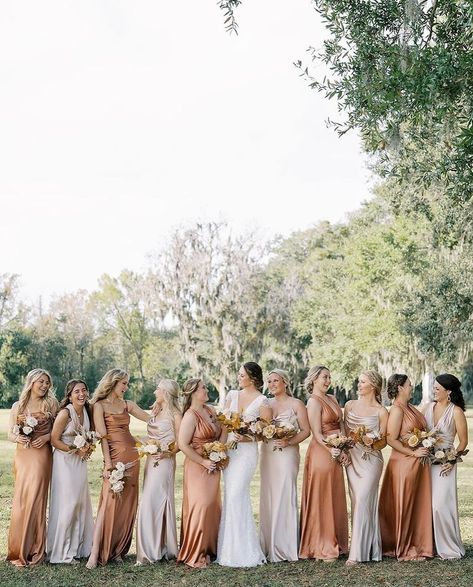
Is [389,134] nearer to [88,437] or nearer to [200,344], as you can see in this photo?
[88,437]

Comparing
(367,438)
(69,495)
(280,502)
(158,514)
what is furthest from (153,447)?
(367,438)

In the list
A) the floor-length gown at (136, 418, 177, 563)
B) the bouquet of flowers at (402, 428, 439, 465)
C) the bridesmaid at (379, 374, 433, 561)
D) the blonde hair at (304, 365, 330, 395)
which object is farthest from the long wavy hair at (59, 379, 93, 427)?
the bouquet of flowers at (402, 428, 439, 465)

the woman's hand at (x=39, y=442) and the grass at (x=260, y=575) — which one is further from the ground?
the woman's hand at (x=39, y=442)

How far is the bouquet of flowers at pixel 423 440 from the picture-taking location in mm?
8391

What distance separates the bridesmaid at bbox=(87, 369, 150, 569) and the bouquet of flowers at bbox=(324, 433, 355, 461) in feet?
6.41

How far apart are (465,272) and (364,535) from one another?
61.2 feet

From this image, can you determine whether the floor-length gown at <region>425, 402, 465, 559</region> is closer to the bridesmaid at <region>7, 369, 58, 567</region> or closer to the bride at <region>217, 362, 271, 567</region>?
the bride at <region>217, 362, 271, 567</region>

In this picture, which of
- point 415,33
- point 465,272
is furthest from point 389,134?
point 465,272

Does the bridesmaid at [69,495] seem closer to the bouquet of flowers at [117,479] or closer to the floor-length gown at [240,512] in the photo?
the bouquet of flowers at [117,479]

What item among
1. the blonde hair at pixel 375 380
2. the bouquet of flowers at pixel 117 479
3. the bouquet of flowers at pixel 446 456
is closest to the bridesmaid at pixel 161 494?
the bouquet of flowers at pixel 117 479

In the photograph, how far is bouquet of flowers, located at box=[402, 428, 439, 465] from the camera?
330 inches

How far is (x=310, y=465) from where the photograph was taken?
340 inches

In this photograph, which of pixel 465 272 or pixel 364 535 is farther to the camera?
pixel 465 272

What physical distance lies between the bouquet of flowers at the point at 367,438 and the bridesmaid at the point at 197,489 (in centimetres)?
138
